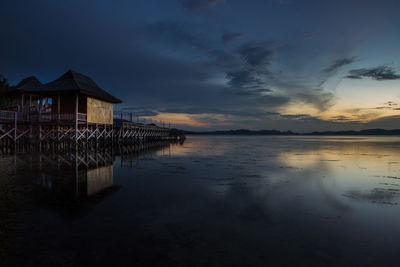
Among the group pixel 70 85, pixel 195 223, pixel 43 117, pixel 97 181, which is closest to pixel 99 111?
pixel 70 85

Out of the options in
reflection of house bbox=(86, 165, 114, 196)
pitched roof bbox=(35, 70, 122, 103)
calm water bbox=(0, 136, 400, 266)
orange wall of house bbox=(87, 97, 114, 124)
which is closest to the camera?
calm water bbox=(0, 136, 400, 266)

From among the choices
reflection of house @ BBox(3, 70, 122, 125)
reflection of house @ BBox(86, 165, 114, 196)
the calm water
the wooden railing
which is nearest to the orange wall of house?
reflection of house @ BBox(3, 70, 122, 125)

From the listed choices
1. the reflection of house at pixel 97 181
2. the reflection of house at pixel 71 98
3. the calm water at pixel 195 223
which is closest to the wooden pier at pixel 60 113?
the reflection of house at pixel 71 98

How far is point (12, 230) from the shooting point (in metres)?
4.51

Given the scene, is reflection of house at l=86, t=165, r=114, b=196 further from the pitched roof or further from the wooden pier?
the pitched roof

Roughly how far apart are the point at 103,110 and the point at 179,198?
2262 centimetres

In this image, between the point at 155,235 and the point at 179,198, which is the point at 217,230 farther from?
the point at 179,198

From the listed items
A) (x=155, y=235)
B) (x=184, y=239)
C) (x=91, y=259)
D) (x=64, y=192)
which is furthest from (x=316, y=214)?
(x=64, y=192)

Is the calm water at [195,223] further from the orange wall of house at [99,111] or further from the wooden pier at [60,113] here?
the orange wall of house at [99,111]

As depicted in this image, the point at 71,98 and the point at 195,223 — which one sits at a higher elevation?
the point at 71,98

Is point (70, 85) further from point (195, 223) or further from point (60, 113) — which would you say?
point (195, 223)

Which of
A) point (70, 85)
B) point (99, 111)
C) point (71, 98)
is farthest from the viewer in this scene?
point (99, 111)

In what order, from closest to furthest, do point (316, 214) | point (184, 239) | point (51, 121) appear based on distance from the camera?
point (184, 239)
point (316, 214)
point (51, 121)

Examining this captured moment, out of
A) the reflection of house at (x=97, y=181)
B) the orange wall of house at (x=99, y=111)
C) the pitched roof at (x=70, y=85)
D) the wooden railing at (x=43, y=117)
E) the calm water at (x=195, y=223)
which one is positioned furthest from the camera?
the orange wall of house at (x=99, y=111)
